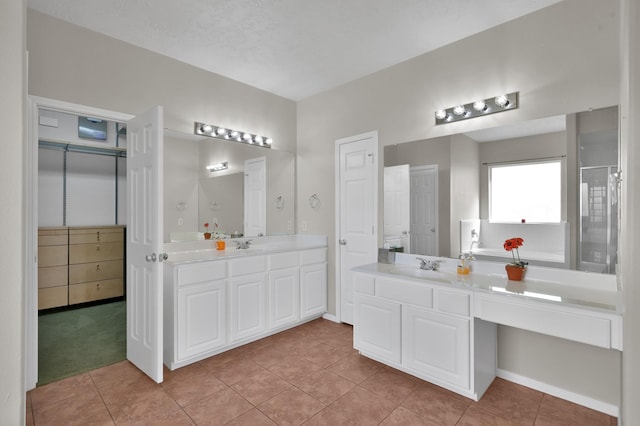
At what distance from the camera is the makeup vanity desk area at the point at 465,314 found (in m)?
1.80

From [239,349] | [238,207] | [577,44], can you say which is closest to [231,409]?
→ [239,349]

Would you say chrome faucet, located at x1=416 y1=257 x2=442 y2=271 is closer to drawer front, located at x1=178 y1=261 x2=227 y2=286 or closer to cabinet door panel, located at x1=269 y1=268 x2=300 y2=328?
cabinet door panel, located at x1=269 y1=268 x2=300 y2=328

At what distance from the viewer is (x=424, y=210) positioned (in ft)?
9.55

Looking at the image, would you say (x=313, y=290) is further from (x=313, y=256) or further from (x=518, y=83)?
(x=518, y=83)

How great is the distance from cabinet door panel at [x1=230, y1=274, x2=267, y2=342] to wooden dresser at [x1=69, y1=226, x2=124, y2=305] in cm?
263

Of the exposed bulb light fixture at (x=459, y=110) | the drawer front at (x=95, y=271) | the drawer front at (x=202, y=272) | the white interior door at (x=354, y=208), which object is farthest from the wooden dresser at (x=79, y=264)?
the exposed bulb light fixture at (x=459, y=110)

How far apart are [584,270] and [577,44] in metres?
→ 1.53

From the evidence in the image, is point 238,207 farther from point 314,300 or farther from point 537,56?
point 537,56

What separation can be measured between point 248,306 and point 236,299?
0.54 feet

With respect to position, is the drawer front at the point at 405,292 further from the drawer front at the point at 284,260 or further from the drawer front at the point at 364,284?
the drawer front at the point at 284,260

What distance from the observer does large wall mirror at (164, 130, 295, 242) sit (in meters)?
3.12

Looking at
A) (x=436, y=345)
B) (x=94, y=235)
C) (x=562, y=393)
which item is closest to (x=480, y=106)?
(x=436, y=345)

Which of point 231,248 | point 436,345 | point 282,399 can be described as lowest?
point 282,399

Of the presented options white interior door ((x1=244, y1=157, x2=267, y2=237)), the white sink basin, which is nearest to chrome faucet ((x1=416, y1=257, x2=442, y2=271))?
the white sink basin
